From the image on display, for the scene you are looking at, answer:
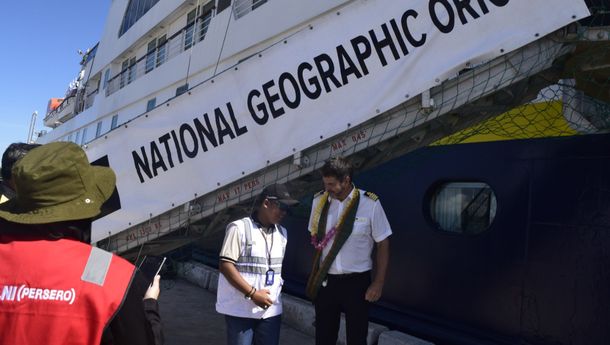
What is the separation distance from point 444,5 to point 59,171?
2802 millimetres

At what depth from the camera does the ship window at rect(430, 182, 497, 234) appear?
15.5 feet

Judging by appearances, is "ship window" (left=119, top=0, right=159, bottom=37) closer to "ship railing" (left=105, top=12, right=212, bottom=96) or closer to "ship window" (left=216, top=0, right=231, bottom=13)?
"ship railing" (left=105, top=12, right=212, bottom=96)

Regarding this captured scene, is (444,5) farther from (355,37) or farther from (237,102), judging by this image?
(237,102)

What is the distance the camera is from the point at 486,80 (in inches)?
126

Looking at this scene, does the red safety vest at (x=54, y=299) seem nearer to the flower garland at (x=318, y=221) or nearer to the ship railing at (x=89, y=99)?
the flower garland at (x=318, y=221)

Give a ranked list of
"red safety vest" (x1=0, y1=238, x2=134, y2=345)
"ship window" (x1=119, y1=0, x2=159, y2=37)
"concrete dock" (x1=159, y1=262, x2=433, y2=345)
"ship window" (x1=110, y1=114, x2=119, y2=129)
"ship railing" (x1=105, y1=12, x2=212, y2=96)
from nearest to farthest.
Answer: "red safety vest" (x1=0, y1=238, x2=134, y2=345) → "concrete dock" (x1=159, y1=262, x2=433, y2=345) → "ship railing" (x1=105, y1=12, x2=212, y2=96) → "ship window" (x1=110, y1=114, x2=119, y2=129) → "ship window" (x1=119, y1=0, x2=159, y2=37)

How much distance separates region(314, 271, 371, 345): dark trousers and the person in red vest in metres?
2.26

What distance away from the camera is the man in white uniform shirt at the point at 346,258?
340 centimetres

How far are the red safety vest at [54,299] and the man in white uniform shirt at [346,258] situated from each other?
2.30 m

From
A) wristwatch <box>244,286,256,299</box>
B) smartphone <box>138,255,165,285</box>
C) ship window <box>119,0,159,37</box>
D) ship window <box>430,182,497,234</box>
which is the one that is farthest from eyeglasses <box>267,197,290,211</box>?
ship window <box>119,0,159,37</box>

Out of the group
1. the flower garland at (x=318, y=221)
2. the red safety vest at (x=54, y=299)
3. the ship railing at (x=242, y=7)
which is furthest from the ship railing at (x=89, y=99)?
the red safety vest at (x=54, y=299)

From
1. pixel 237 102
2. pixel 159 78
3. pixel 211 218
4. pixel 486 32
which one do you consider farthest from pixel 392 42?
pixel 159 78

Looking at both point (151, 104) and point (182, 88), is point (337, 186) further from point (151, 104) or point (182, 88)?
point (151, 104)

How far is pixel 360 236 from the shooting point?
3537 mm
